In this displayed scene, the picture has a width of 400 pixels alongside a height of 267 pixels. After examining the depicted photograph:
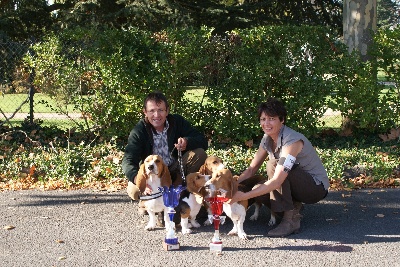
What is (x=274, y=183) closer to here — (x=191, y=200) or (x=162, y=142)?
(x=191, y=200)

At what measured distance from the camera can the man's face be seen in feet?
18.5

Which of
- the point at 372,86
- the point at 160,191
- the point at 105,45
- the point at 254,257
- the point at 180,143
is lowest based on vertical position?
the point at 254,257

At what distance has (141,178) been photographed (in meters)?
5.18

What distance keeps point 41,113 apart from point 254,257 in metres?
10.6

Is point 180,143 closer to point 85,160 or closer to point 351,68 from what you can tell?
point 85,160

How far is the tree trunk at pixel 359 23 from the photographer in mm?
10445

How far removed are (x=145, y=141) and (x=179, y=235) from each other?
106cm

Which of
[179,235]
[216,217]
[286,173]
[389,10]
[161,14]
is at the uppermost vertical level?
[389,10]

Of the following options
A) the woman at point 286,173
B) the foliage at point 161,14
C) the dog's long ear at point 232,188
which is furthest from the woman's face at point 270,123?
the foliage at point 161,14

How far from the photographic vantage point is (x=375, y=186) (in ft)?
24.6

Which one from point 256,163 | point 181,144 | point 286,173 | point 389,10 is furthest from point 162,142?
point 389,10

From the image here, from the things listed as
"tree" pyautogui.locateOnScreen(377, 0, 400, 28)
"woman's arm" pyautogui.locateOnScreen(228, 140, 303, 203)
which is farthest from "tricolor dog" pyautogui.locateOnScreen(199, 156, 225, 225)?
"tree" pyautogui.locateOnScreen(377, 0, 400, 28)

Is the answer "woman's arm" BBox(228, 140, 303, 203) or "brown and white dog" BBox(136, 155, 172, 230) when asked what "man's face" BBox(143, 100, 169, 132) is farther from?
"woman's arm" BBox(228, 140, 303, 203)

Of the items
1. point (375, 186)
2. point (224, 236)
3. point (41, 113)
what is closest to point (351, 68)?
point (375, 186)
